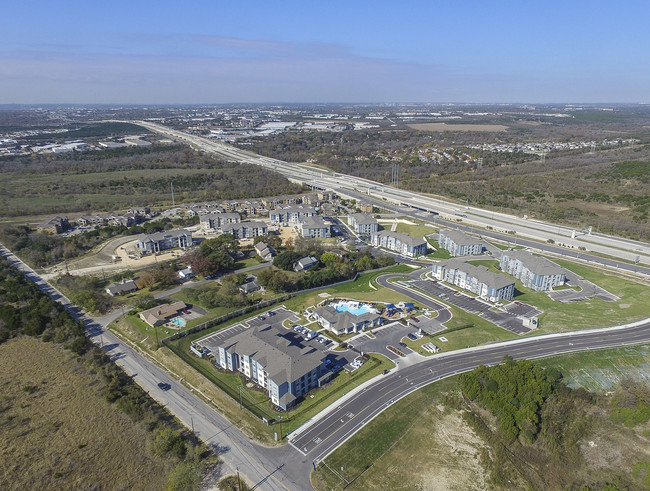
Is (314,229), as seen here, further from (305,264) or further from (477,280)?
(477,280)

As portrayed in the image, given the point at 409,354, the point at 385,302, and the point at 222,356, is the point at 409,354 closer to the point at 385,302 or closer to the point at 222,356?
the point at 385,302

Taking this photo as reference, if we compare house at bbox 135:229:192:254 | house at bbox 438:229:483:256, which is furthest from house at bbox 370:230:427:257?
house at bbox 135:229:192:254

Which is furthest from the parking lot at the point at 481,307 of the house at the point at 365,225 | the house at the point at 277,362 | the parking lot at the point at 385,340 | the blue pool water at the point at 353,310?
the house at the point at 365,225

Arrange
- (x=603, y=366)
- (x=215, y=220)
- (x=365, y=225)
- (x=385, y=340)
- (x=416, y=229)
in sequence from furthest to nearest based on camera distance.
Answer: (x=215, y=220) → (x=416, y=229) → (x=365, y=225) → (x=385, y=340) → (x=603, y=366)

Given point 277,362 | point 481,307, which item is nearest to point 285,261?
point 277,362

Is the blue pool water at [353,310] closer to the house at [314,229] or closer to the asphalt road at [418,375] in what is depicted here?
the asphalt road at [418,375]

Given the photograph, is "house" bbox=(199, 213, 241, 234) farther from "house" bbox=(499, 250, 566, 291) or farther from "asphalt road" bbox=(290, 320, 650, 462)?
"asphalt road" bbox=(290, 320, 650, 462)

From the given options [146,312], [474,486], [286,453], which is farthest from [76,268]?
[474,486]
